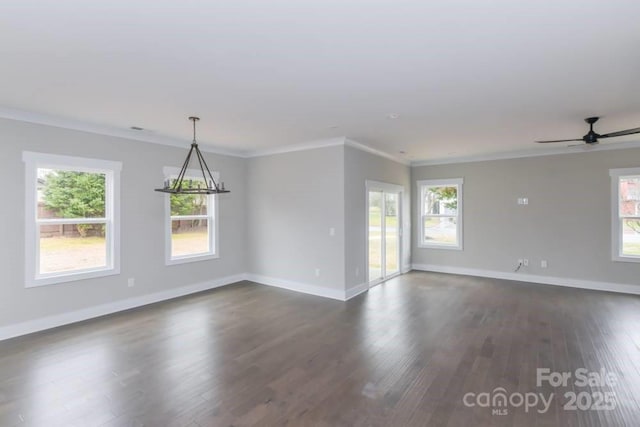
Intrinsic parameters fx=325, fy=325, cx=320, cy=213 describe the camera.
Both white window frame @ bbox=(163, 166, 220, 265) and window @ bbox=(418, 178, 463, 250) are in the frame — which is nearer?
white window frame @ bbox=(163, 166, 220, 265)

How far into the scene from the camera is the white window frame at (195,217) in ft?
18.1

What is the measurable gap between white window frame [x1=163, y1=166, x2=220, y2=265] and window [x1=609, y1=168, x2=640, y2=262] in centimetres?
743

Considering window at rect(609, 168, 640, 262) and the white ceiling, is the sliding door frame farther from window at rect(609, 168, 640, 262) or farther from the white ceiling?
window at rect(609, 168, 640, 262)

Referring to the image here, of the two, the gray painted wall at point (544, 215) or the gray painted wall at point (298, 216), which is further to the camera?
the gray painted wall at point (544, 215)

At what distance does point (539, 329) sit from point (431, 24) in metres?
3.96

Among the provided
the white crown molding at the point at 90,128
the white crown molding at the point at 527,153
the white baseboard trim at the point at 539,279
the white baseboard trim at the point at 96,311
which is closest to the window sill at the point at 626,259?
the white baseboard trim at the point at 539,279

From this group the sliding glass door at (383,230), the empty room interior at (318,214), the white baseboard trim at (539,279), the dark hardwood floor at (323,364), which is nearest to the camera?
the empty room interior at (318,214)

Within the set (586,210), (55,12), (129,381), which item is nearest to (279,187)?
(129,381)

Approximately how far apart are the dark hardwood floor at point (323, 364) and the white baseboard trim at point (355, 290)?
0.30 metres

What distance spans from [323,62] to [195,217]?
170 inches

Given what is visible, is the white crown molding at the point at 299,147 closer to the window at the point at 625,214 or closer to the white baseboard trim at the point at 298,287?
the white baseboard trim at the point at 298,287

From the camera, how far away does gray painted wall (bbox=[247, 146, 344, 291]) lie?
560 cm

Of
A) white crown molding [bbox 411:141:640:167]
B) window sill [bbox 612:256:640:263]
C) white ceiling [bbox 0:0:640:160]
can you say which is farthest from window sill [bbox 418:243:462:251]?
white ceiling [bbox 0:0:640:160]

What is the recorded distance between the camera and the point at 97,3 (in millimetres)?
1898
